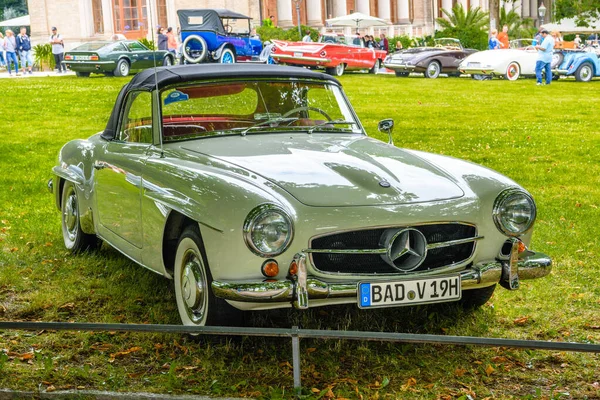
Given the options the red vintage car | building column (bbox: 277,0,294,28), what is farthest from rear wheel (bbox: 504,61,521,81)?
building column (bbox: 277,0,294,28)

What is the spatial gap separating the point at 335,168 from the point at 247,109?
3.98 feet

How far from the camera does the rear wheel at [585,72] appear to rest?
88.5 feet

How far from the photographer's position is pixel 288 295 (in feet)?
14.5

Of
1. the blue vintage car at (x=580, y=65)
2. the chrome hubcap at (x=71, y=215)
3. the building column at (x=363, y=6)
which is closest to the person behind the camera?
the chrome hubcap at (x=71, y=215)

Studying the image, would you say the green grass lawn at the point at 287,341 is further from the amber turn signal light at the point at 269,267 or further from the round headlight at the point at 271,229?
the round headlight at the point at 271,229

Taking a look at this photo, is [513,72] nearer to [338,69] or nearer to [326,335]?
[338,69]

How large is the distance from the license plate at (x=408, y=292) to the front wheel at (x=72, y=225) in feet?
10.4

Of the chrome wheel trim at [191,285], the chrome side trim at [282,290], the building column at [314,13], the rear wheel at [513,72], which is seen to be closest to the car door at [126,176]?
the chrome wheel trim at [191,285]

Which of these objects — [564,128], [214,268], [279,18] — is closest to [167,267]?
[214,268]

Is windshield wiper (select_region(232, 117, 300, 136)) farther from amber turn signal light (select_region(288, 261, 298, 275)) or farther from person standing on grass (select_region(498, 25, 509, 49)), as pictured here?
person standing on grass (select_region(498, 25, 509, 49))

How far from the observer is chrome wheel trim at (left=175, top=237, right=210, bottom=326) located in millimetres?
4797

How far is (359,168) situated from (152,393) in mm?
1719

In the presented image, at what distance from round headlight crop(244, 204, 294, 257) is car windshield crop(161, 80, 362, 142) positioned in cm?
153

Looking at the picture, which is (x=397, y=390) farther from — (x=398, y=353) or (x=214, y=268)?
(x=214, y=268)
